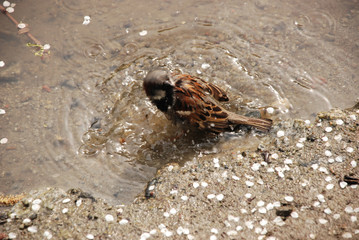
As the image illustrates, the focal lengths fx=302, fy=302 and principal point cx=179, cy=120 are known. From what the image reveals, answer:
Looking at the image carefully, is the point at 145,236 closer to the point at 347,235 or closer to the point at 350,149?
the point at 347,235

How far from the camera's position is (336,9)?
20.8 feet

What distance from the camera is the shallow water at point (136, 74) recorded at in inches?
180

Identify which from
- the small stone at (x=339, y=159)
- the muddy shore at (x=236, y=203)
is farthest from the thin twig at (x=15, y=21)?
the small stone at (x=339, y=159)

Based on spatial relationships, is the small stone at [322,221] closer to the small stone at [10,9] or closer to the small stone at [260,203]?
the small stone at [260,203]

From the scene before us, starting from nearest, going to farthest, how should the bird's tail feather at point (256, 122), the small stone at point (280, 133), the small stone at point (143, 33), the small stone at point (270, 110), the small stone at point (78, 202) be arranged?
the small stone at point (78, 202), the small stone at point (280, 133), the bird's tail feather at point (256, 122), the small stone at point (270, 110), the small stone at point (143, 33)

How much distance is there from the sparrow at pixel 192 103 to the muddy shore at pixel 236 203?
743 millimetres

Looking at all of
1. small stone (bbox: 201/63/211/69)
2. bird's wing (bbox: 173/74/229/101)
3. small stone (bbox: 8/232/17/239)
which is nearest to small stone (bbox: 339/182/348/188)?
bird's wing (bbox: 173/74/229/101)

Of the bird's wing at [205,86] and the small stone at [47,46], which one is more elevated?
the bird's wing at [205,86]

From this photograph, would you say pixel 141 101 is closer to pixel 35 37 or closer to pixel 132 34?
pixel 132 34

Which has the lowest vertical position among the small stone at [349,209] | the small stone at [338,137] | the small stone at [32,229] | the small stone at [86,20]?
the small stone at [32,229]

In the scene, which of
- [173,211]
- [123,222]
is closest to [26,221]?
[123,222]

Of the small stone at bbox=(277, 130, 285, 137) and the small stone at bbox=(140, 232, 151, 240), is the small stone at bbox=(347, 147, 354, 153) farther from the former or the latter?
the small stone at bbox=(140, 232, 151, 240)

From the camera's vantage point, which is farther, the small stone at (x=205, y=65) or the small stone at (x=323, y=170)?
the small stone at (x=205, y=65)

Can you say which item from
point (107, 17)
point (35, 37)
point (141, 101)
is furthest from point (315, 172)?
point (35, 37)
